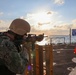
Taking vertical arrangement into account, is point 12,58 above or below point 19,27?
below

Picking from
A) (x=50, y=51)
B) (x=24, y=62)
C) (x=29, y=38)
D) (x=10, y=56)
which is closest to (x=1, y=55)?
(x=10, y=56)

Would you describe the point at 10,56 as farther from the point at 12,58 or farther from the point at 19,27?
the point at 19,27

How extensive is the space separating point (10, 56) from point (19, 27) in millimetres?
439

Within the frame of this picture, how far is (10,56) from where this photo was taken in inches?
139

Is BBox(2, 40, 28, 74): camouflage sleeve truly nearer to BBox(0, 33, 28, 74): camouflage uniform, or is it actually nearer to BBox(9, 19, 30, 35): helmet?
BBox(0, 33, 28, 74): camouflage uniform

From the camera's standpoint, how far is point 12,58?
354 centimetres

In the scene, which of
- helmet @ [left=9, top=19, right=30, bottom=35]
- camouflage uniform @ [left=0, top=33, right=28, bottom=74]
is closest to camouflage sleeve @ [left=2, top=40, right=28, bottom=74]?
camouflage uniform @ [left=0, top=33, right=28, bottom=74]

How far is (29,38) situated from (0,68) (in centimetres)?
79

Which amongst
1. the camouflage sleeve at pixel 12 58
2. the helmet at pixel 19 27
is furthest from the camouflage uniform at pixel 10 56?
the helmet at pixel 19 27

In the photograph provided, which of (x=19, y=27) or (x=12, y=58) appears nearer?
(x=12, y=58)

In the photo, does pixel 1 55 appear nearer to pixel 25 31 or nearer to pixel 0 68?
pixel 0 68

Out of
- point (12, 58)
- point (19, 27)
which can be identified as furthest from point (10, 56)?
point (19, 27)

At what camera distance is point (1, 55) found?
11.6 ft

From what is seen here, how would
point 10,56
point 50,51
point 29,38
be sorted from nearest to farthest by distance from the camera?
point 10,56, point 29,38, point 50,51
